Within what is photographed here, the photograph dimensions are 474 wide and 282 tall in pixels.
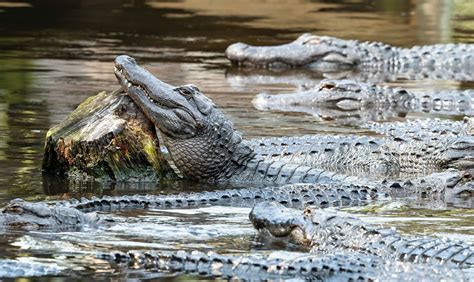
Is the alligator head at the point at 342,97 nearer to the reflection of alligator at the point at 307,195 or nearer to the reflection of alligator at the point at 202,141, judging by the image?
the reflection of alligator at the point at 202,141

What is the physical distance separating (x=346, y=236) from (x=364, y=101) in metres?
7.11

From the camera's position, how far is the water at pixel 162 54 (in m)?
9.21

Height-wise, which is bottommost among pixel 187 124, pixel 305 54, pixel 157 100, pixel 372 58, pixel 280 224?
pixel 372 58

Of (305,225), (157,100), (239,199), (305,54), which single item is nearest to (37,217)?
(305,225)

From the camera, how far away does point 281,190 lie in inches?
356

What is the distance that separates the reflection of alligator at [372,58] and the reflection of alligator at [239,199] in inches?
317

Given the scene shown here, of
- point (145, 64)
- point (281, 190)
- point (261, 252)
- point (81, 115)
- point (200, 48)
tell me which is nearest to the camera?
point (261, 252)

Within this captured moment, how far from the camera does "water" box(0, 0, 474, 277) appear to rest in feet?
30.2

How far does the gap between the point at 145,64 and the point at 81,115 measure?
6.42m

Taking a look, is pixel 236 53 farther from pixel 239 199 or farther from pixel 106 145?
pixel 239 199

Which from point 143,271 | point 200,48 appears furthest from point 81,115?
point 200,48

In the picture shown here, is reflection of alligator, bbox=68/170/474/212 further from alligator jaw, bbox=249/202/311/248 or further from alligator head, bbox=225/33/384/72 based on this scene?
alligator head, bbox=225/33/384/72

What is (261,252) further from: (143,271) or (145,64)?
(145,64)

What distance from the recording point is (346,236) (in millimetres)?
7301
